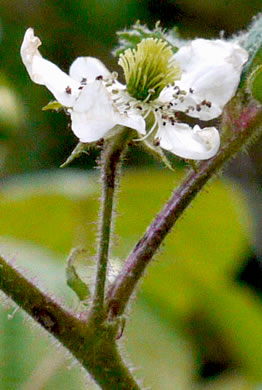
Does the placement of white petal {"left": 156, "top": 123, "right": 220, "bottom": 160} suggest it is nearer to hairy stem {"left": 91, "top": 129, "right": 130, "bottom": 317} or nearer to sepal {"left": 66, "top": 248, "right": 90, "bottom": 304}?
hairy stem {"left": 91, "top": 129, "right": 130, "bottom": 317}

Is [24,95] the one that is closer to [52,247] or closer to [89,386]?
[52,247]

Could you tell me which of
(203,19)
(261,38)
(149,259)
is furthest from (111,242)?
(203,19)

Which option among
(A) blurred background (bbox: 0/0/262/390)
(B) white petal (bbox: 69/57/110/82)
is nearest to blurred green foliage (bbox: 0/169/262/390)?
(A) blurred background (bbox: 0/0/262/390)

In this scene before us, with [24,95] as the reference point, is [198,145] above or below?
above

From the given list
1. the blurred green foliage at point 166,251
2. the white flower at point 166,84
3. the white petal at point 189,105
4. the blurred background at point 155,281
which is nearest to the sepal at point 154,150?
the white flower at point 166,84

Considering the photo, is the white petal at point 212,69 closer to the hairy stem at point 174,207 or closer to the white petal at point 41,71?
the hairy stem at point 174,207

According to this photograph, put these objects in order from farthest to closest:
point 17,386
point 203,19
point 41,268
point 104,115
A: point 203,19 → point 41,268 → point 17,386 → point 104,115
